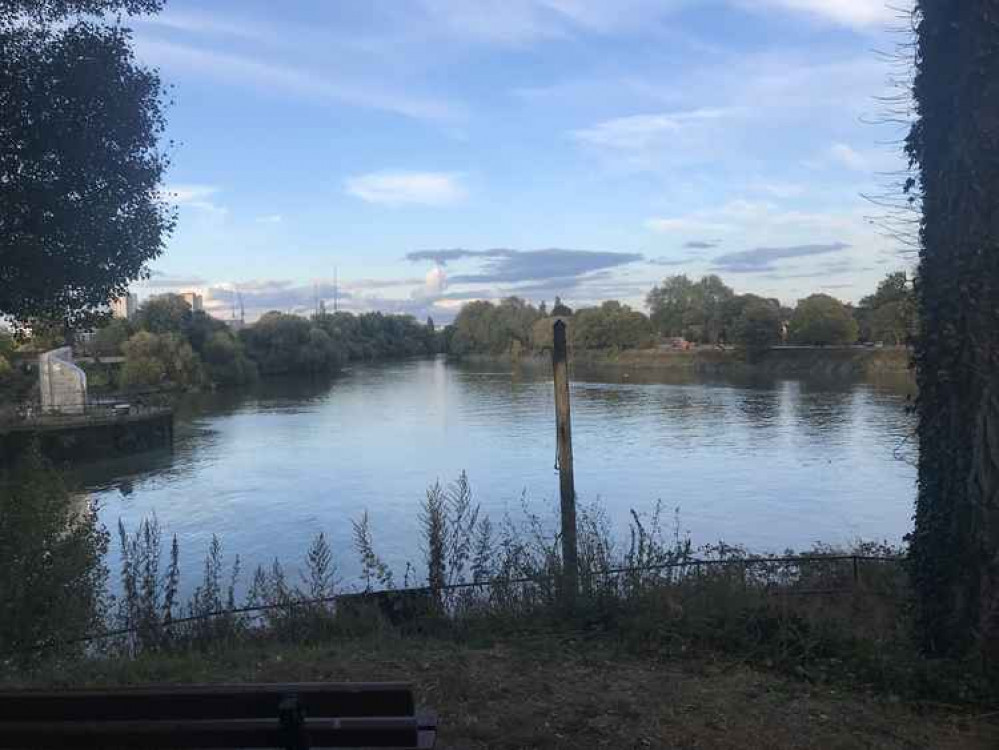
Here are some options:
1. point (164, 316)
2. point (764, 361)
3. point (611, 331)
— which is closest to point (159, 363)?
point (164, 316)

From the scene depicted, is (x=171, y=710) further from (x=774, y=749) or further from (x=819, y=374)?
(x=819, y=374)

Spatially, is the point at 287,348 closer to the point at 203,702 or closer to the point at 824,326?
the point at 824,326

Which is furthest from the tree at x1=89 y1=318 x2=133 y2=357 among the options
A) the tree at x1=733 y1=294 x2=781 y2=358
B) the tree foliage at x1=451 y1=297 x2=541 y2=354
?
the tree at x1=733 y1=294 x2=781 y2=358

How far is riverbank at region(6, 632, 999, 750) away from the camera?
4004 mm

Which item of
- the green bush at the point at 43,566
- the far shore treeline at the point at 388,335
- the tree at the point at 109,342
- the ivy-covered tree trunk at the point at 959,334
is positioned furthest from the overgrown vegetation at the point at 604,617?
the tree at the point at 109,342

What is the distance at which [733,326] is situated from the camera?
11150 cm

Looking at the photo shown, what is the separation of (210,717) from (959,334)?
4434 millimetres

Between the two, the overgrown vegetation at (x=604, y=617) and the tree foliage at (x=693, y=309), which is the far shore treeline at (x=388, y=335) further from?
Result: the overgrown vegetation at (x=604, y=617)

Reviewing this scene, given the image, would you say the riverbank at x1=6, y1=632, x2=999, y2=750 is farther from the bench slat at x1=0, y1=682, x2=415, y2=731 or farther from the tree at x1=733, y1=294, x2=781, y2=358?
the tree at x1=733, y1=294, x2=781, y2=358

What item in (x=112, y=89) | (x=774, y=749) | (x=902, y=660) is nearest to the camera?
(x=774, y=749)

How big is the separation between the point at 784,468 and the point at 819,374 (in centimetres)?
6220

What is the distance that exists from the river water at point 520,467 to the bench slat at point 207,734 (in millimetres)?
4837

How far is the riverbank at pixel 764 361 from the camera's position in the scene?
280ft

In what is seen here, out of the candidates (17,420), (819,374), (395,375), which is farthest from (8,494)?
(395,375)
